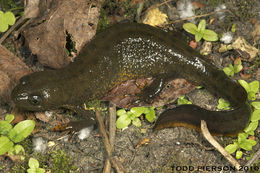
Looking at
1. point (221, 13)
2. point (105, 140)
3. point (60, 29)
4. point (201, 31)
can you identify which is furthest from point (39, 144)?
point (221, 13)

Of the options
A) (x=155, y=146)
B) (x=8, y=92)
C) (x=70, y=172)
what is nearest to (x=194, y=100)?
(x=155, y=146)

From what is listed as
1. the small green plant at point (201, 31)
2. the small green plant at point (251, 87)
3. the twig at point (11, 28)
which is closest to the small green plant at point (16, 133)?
the twig at point (11, 28)

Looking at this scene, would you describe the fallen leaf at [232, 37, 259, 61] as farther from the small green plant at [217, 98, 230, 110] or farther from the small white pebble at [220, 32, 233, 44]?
the small green plant at [217, 98, 230, 110]

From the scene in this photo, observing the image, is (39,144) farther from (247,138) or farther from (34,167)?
(247,138)

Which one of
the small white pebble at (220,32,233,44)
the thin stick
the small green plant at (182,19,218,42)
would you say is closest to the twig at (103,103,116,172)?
the thin stick

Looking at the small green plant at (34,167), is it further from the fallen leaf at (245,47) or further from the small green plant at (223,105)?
the fallen leaf at (245,47)
